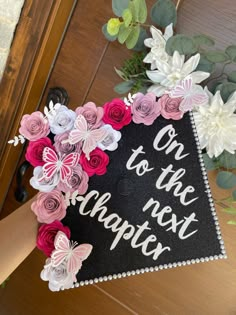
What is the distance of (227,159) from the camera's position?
0.84m

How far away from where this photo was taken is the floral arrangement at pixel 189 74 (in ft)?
2.49

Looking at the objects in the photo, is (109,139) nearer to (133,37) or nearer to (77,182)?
(77,182)

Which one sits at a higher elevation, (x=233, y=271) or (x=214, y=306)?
(x=233, y=271)

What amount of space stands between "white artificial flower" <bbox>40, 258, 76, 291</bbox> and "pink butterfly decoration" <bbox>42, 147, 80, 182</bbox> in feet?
0.53

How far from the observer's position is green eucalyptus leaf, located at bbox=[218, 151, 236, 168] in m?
0.84

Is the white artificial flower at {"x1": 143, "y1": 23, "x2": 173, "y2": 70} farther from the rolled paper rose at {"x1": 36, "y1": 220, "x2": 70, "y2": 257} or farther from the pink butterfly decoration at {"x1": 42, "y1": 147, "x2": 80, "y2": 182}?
the rolled paper rose at {"x1": 36, "y1": 220, "x2": 70, "y2": 257}

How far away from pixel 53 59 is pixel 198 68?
1.62 ft

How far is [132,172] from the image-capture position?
0.72 metres

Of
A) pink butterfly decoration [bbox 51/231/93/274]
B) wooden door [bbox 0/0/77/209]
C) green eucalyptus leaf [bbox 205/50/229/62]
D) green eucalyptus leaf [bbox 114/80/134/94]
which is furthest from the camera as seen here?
wooden door [bbox 0/0/77/209]

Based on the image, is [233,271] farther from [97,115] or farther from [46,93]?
[46,93]

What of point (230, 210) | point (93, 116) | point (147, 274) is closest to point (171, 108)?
point (93, 116)

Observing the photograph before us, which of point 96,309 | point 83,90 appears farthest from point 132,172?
point 96,309

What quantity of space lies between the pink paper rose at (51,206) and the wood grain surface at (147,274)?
1.41 feet

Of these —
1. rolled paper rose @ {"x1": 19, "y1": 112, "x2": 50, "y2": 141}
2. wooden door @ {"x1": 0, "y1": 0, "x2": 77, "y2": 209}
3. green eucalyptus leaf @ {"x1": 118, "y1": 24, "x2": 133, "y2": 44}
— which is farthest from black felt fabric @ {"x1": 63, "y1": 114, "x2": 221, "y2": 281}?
wooden door @ {"x1": 0, "y1": 0, "x2": 77, "y2": 209}
